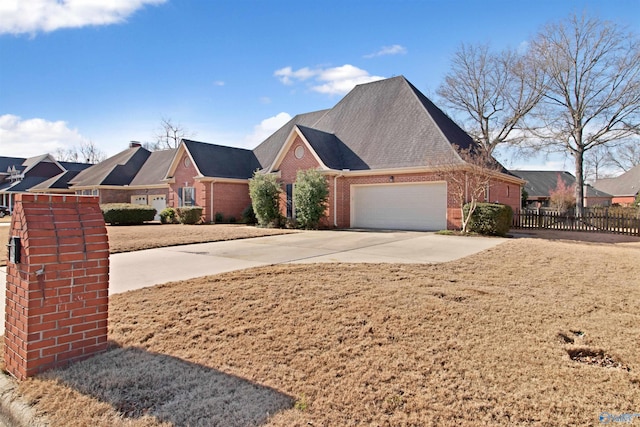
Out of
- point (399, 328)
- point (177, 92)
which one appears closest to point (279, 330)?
point (399, 328)

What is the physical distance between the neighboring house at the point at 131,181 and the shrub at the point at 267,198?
38.1 feet

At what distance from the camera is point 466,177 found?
53.9 feet

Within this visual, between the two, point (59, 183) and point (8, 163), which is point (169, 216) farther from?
point (8, 163)

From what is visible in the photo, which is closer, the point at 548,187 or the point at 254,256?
the point at 254,256

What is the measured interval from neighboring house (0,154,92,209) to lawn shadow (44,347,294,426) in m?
37.7

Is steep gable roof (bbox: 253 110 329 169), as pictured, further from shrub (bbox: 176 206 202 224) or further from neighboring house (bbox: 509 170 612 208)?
neighboring house (bbox: 509 170 612 208)

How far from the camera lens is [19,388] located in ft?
10.9

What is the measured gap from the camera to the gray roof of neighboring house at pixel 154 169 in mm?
29522

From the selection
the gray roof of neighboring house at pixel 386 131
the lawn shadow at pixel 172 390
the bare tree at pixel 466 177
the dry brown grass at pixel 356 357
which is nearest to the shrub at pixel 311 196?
the gray roof of neighboring house at pixel 386 131

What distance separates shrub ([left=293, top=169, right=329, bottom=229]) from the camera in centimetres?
1789

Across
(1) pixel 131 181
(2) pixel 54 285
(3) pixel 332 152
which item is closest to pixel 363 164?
(3) pixel 332 152

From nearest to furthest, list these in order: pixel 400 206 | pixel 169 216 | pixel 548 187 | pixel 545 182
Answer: pixel 400 206
pixel 169 216
pixel 548 187
pixel 545 182

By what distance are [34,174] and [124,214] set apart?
29588mm

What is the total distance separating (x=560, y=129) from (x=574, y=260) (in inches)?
1031
